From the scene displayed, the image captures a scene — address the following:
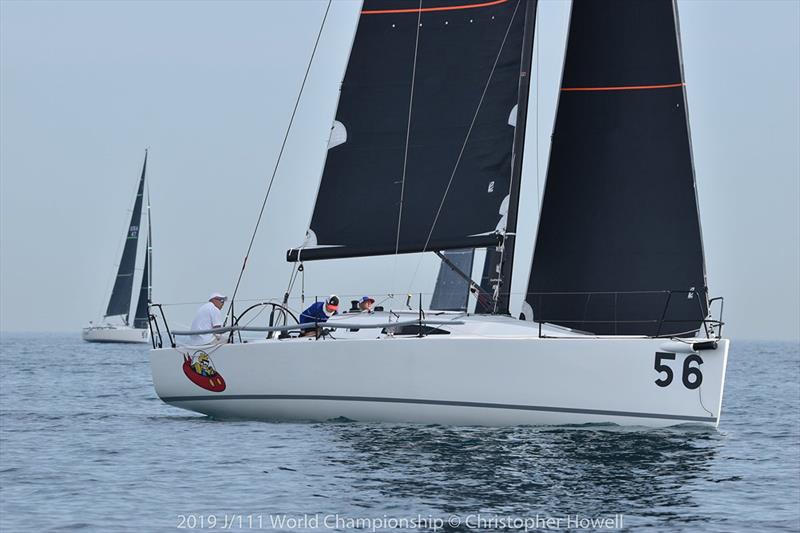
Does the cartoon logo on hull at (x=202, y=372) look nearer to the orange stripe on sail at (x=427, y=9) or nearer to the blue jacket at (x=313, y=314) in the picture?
the blue jacket at (x=313, y=314)

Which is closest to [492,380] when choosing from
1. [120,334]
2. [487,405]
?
[487,405]

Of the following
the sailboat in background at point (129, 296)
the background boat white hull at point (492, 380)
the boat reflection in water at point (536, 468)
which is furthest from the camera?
the sailboat in background at point (129, 296)

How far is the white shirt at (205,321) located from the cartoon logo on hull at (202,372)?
0.89ft

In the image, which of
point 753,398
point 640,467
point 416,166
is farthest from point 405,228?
point 753,398

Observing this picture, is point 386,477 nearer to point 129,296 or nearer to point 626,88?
point 626,88

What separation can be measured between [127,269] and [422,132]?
179 ft

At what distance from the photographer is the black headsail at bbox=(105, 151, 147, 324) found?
67.5m

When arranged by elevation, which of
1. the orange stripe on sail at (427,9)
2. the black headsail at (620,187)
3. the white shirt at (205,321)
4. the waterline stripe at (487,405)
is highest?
the orange stripe on sail at (427,9)

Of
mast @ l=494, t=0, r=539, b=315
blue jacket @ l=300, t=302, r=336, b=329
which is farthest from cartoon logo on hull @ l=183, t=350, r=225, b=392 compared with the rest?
mast @ l=494, t=0, r=539, b=315

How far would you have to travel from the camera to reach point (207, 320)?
16.9m

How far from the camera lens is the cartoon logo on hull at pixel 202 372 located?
16344mm

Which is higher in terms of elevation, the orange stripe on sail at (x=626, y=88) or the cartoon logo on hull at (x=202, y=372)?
the orange stripe on sail at (x=626, y=88)

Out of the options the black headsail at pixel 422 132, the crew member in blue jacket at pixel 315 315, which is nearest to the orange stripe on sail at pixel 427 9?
the black headsail at pixel 422 132

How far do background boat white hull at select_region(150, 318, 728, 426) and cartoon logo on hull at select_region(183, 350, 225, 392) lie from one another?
856 mm
